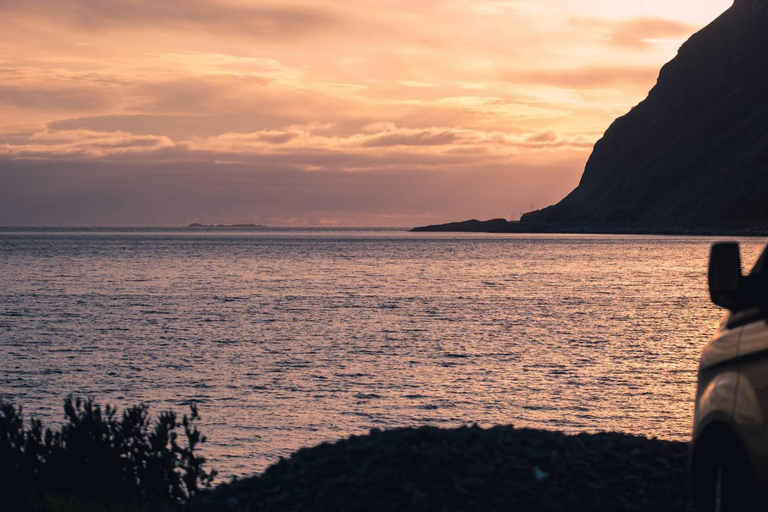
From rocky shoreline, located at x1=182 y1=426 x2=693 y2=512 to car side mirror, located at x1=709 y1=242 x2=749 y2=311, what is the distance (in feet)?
9.13

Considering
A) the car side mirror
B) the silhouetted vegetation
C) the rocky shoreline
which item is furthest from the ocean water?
the car side mirror

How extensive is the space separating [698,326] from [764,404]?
1644 inches

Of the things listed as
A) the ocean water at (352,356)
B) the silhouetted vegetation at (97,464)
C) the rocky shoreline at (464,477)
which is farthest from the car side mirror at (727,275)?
the ocean water at (352,356)

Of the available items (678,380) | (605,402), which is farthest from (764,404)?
(678,380)

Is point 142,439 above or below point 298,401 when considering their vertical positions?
above

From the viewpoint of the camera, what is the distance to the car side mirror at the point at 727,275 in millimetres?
5444

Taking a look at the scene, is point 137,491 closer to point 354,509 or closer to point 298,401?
point 354,509

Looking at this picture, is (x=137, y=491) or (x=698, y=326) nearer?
(x=137, y=491)

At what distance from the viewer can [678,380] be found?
1069 inches

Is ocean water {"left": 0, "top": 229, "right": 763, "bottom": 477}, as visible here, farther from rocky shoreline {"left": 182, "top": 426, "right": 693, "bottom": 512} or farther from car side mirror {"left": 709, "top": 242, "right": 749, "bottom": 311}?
car side mirror {"left": 709, "top": 242, "right": 749, "bottom": 311}

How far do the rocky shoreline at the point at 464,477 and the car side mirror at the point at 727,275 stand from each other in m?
2.78

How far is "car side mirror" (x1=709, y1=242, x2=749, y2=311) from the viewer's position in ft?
17.9

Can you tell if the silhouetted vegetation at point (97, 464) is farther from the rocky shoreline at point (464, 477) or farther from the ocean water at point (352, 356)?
the ocean water at point (352, 356)

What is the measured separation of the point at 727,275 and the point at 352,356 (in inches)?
1088
